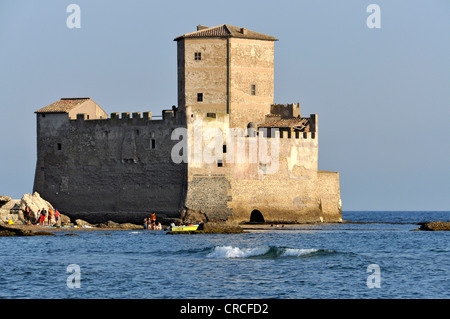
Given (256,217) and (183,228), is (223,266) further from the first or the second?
(256,217)

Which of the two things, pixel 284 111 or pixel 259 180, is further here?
pixel 284 111

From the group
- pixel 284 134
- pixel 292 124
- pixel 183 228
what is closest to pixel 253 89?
pixel 292 124

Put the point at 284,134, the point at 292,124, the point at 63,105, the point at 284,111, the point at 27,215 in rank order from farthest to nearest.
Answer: the point at 284,111 < the point at 292,124 < the point at 63,105 < the point at 284,134 < the point at 27,215

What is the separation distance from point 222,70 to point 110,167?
28.3ft

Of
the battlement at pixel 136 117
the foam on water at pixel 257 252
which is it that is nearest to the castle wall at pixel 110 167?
the battlement at pixel 136 117

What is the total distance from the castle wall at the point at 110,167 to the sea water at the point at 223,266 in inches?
243

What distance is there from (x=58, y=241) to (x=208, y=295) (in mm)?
17871

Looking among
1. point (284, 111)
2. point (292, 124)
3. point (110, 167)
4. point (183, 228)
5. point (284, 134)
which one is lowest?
point (183, 228)

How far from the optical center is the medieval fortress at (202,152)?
163 ft

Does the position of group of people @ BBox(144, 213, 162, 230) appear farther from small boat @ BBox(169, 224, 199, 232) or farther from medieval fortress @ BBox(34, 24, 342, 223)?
small boat @ BBox(169, 224, 199, 232)

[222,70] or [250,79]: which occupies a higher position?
[222,70]

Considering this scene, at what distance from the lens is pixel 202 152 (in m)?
49.7

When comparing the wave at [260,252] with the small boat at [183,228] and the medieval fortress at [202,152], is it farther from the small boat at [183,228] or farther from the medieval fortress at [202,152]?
the medieval fortress at [202,152]

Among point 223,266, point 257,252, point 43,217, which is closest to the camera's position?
point 223,266
